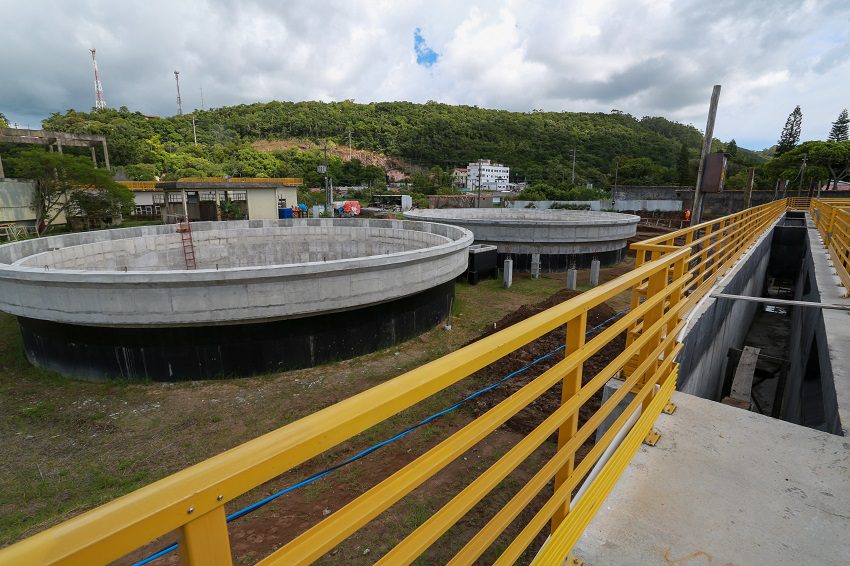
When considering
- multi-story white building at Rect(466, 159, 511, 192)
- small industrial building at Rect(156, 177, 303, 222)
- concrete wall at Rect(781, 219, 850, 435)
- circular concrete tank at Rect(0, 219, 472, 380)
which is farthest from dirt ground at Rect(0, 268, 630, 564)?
multi-story white building at Rect(466, 159, 511, 192)

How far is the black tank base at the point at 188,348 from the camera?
869 centimetres

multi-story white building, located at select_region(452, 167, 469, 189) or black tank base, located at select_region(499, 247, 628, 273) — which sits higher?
multi-story white building, located at select_region(452, 167, 469, 189)

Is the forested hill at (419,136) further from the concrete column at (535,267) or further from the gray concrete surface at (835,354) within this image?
the gray concrete surface at (835,354)

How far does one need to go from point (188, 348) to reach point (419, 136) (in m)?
130

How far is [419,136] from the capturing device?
131 m

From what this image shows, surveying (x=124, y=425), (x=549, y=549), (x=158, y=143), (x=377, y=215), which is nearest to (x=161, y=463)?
(x=124, y=425)

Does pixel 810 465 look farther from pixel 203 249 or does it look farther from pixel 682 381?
pixel 203 249

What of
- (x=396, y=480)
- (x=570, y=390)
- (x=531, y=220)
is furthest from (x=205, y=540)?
(x=531, y=220)

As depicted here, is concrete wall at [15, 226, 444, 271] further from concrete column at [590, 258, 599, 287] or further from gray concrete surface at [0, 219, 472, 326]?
concrete column at [590, 258, 599, 287]

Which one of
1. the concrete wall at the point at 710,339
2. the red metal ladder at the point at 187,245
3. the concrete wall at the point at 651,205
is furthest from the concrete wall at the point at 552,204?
the concrete wall at the point at 710,339

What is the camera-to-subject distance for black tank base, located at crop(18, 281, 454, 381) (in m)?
8.69

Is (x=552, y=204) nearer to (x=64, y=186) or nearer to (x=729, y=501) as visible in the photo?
(x=64, y=186)

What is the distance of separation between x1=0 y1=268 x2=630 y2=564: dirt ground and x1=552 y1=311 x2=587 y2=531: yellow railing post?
261 cm

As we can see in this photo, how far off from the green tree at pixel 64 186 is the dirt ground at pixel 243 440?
20.3 m
